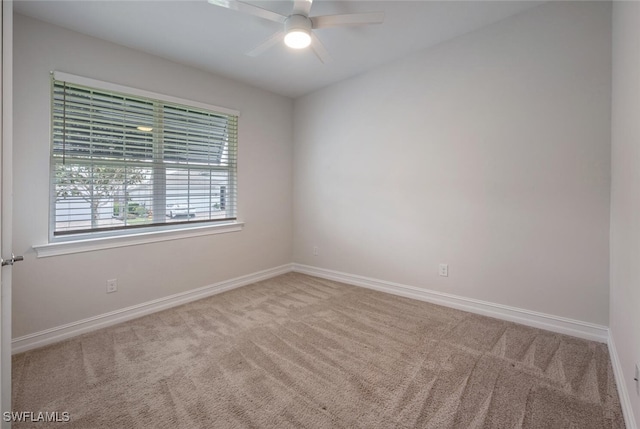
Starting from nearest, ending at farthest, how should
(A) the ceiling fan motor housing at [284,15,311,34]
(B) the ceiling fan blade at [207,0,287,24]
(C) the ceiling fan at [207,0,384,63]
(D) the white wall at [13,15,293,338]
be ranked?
(B) the ceiling fan blade at [207,0,287,24], (C) the ceiling fan at [207,0,384,63], (A) the ceiling fan motor housing at [284,15,311,34], (D) the white wall at [13,15,293,338]

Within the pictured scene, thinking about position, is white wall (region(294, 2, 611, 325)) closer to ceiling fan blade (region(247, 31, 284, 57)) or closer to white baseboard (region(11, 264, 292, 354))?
white baseboard (region(11, 264, 292, 354))

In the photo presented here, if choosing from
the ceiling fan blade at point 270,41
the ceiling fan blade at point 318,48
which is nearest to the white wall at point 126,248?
the ceiling fan blade at point 270,41

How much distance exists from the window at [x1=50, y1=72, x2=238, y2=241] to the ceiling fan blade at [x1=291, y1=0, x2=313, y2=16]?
1652mm

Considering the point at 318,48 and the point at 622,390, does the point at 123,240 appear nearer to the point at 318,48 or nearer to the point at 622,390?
the point at 318,48

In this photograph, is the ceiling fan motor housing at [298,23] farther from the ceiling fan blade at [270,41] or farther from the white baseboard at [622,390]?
the white baseboard at [622,390]

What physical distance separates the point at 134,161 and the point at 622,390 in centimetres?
395

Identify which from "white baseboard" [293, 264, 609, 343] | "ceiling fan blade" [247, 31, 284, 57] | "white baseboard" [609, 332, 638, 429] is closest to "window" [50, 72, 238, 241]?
"ceiling fan blade" [247, 31, 284, 57]

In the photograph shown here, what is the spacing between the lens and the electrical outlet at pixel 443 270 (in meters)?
3.10

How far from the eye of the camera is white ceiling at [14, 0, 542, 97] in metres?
2.28

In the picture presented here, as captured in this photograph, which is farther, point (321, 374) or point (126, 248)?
point (126, 248)

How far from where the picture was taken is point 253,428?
1515 mm

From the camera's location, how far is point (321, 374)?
6.41ft

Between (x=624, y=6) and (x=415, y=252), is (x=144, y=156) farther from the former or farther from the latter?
(x=624, y=6)

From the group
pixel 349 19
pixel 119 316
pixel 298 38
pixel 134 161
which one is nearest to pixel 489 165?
pixel 349 19
